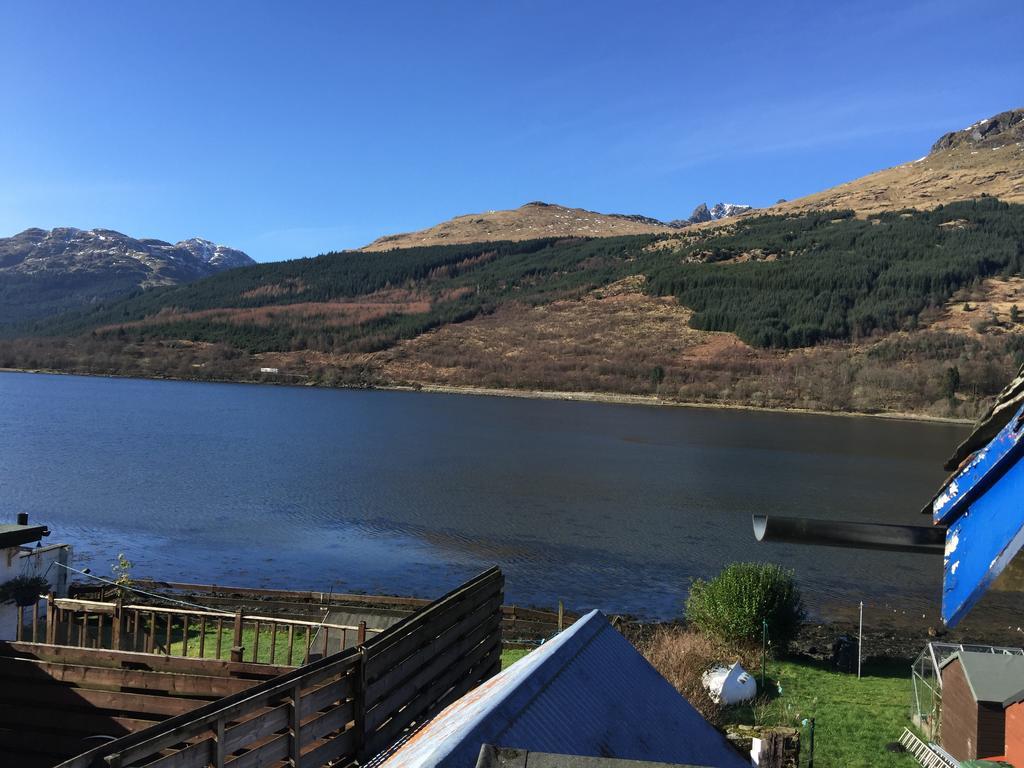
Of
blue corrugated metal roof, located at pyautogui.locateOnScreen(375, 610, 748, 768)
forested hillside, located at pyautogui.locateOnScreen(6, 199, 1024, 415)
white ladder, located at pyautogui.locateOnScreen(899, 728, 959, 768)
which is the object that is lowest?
white ladder, located at pyautogui.locateOnScreen(899, 728, 959, 768)

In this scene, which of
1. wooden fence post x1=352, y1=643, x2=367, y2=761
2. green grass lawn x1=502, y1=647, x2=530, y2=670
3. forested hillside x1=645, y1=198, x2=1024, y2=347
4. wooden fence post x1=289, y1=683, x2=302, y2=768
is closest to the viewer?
wooden fence post x1=289, y1=683, x2=302, y2=768

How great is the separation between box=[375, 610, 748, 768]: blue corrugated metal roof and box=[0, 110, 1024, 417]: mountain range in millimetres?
105419

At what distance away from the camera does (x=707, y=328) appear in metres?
136

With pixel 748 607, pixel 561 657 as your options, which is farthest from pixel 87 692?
pixel 748 607

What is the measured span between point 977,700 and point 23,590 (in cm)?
1354

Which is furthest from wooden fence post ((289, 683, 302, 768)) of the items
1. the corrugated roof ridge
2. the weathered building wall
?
the weathered building wall

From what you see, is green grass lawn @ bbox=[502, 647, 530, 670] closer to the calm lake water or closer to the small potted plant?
the calm lake water

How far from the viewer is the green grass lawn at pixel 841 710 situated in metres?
12.5

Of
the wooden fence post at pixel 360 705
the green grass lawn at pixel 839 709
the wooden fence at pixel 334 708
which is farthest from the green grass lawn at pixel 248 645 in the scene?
the wooden fence post at pixel 360 705

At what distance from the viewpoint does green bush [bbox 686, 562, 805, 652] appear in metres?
17.8

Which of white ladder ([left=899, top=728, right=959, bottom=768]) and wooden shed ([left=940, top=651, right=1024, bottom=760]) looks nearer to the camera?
wooden shed ([left=940, top=651, right=1024, bottom=760])

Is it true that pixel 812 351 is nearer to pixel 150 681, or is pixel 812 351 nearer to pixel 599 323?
pixel 599 323

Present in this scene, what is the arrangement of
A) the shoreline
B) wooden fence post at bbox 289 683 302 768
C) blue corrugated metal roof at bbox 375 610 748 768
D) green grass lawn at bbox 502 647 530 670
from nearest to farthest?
blue corrugated metal roof at bbox 375 610 748 768 < wooden fence post at bbox 289 683 302 768 < green grass lawn at bbox 502 647 530 670 < the shoreline

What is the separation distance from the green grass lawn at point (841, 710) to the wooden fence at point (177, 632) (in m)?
7.19
